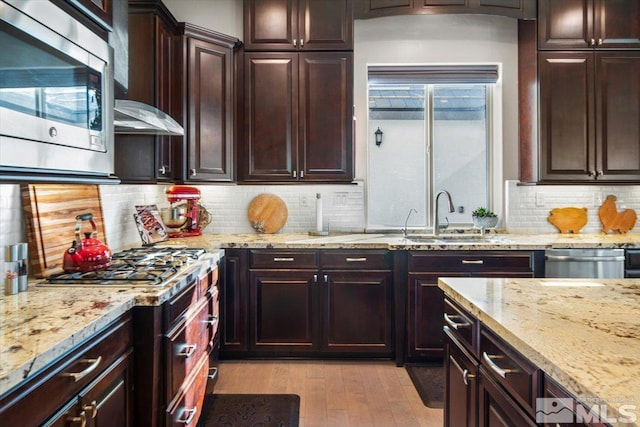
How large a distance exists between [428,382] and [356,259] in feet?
3.14

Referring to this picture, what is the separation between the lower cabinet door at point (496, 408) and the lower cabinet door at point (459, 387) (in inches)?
1.8

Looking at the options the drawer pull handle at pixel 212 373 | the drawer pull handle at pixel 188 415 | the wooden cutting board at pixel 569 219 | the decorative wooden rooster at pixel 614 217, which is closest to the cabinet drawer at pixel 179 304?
the drawer pull handle at pixel 188 415

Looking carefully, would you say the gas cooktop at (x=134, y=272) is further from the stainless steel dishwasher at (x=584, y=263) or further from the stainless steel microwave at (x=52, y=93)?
the stainless steel dishwasher at (x=584, y=263)

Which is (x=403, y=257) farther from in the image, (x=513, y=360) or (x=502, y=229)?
(x=513, y=360)

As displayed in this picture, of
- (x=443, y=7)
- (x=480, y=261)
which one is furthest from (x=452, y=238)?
(x=443, y=7)

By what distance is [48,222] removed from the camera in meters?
1.87

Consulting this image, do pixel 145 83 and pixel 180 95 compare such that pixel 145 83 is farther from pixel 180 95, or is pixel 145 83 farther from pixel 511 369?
pixel 511 369

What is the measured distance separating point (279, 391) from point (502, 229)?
7.81 feet

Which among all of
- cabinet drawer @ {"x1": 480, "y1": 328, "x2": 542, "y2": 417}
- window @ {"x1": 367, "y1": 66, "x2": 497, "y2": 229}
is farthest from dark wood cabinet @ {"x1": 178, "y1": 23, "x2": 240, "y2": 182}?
cabinet drawer @ {"x1": 480, "y1": 328, "x2": 542, "y2": 417}

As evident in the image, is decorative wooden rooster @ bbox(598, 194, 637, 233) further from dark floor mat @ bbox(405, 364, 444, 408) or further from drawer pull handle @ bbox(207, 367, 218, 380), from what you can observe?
drawer pull handle @ bbox(207, 367, 218, 380)

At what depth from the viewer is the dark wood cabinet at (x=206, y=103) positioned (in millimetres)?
3033

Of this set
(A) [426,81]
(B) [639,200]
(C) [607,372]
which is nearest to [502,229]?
(B) [639,200]

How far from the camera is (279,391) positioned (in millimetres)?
2645
